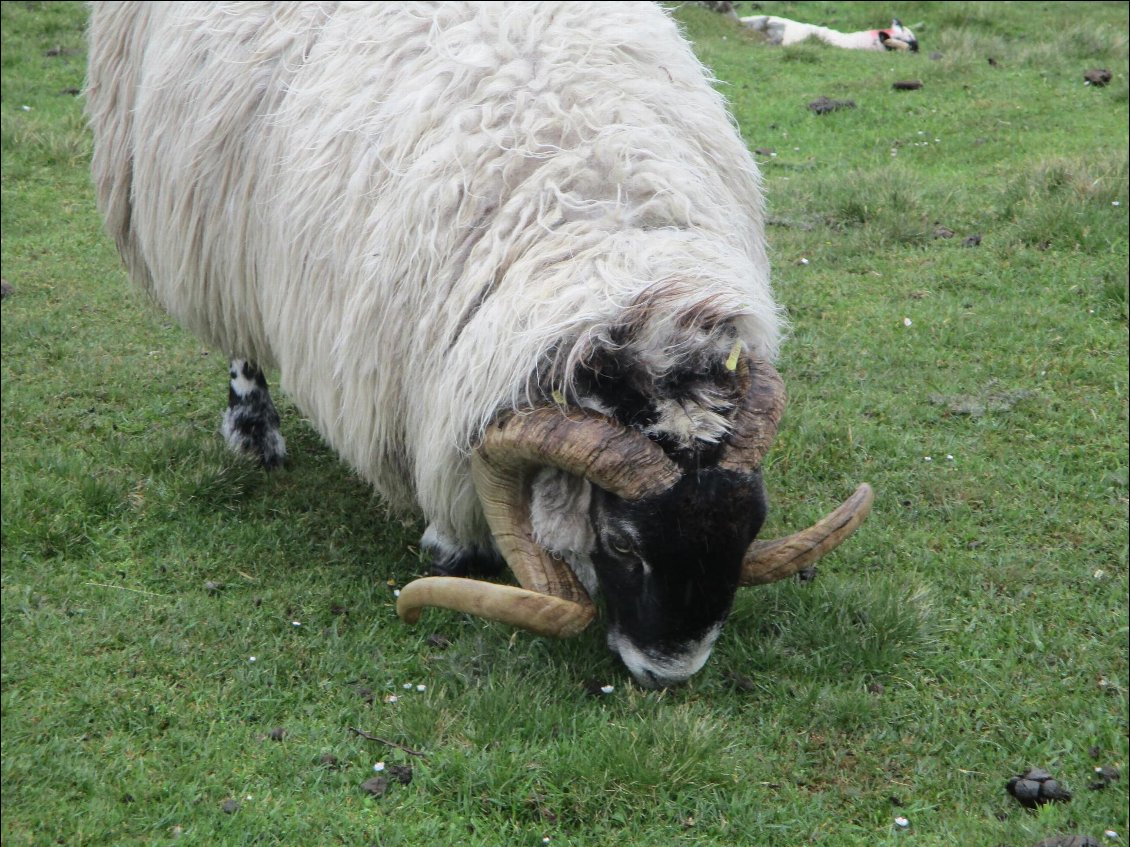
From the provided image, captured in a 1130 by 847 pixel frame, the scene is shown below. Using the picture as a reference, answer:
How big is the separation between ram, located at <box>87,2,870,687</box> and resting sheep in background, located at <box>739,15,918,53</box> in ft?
25.2

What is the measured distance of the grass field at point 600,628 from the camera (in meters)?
3.34

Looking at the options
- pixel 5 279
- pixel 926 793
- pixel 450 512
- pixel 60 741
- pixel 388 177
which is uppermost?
pixel 388 177

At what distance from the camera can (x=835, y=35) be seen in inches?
451

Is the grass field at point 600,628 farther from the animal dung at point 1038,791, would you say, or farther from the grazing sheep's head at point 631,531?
the grazing sheep's head at point 631,531

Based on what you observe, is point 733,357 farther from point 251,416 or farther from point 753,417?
point 251,416

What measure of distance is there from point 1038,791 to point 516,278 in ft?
6.87

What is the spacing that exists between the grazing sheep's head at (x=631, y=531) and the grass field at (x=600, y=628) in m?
Result: 0.32

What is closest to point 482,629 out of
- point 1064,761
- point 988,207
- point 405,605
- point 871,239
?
point 405,605

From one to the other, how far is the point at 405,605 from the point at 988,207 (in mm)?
5117

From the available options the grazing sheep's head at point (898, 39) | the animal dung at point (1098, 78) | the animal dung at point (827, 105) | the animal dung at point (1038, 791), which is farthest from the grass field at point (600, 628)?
the grazing sheep's head at point (898, 39)

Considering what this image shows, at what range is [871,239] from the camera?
277 inches

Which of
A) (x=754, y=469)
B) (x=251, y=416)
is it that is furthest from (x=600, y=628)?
(x=251, y=416)

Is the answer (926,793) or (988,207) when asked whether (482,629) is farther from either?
(988,207)

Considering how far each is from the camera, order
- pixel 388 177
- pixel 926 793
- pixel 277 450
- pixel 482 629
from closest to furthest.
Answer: pixel 926 793 < pixel 388 177 < pixel 482 629 < pixel 277 450
